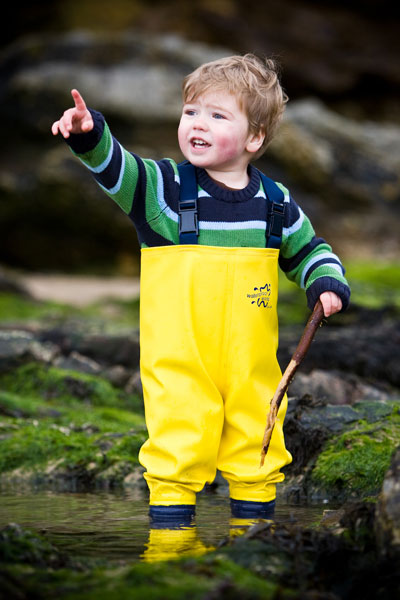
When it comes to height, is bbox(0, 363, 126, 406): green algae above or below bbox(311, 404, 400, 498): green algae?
above

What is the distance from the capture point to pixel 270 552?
2152 millimetres

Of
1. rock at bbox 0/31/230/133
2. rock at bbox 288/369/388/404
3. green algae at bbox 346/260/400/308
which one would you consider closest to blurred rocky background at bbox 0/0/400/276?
rock at bbox 0/31/230/133

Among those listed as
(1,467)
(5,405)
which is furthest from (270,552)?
(5,405)

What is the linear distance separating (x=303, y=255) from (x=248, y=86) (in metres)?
0.68

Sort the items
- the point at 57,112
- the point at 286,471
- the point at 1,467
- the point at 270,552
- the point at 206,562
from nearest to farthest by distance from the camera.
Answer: the point at 206,562 → the point at 270,552 → the point at 286,471 → the point at 1,467 → the point at 57,112

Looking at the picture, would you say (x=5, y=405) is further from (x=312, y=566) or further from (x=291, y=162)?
(x=291, y=162)

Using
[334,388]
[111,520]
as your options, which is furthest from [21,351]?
[111,520]

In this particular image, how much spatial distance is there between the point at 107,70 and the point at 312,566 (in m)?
11.9

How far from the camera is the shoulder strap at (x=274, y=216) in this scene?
3074 mm

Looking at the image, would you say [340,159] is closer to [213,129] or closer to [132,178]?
[213,129]

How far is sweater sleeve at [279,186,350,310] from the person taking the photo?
3.09 metres

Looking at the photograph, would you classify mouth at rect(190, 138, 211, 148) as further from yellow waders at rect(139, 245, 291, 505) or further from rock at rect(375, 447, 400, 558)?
rock at rect(375, 447, 400, 558)

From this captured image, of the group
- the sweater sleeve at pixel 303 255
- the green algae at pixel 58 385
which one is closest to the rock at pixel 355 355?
the green algae at pixel 58 385

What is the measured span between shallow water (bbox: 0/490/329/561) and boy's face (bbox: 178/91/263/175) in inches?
52.3
